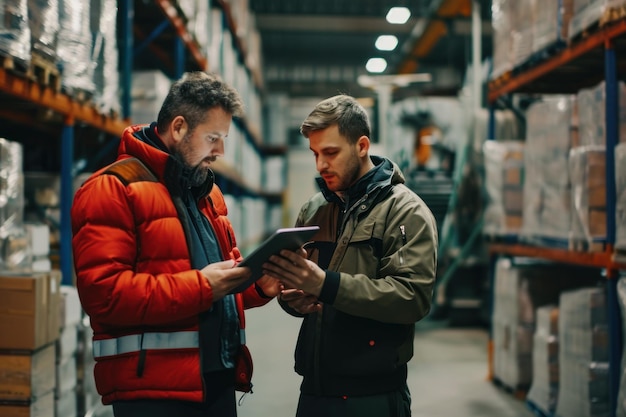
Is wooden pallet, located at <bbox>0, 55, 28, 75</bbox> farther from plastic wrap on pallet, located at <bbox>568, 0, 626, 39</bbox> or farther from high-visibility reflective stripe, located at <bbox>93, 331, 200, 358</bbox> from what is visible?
plastic wrap on pallet, located at <bbox>568, 0, 626, 39</bbox>

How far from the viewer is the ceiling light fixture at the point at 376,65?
67.9ft

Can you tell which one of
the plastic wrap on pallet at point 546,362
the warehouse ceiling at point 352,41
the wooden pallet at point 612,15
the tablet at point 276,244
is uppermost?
the warehouse ceiling at point 352,41

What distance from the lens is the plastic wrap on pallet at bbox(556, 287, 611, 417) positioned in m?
4.22

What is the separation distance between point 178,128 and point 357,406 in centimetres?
114

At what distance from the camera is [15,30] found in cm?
317

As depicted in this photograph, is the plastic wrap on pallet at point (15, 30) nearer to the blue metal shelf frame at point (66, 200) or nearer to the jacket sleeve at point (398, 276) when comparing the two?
the blue metal shelf frame at point (66, 200)

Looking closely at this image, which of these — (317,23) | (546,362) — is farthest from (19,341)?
(317,23)

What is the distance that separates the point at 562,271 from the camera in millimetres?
5672

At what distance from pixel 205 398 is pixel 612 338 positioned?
2.90 metres

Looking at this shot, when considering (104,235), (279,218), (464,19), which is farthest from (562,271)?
(279,218)

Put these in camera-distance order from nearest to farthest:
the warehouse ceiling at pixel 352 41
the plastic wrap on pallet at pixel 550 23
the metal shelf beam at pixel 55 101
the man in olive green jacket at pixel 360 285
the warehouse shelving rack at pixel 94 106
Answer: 1. the man in olive green jacket at pixel 360 285
2. the metal shelf beam at pixel 55 101
3. the warehouse shelving rack at pixel 94 106
4. the plastic wrap on pallet at pixel 550 23
5. the warehouse ceiling at pixel 352 41

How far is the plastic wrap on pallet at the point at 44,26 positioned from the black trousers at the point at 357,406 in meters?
2.52

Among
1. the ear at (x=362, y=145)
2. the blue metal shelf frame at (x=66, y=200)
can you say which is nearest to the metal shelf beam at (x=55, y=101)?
the blue metal shelf frame at (x=66, y=200)

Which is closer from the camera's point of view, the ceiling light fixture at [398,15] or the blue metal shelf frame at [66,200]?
the blue metal shelf frame at [66,200]
